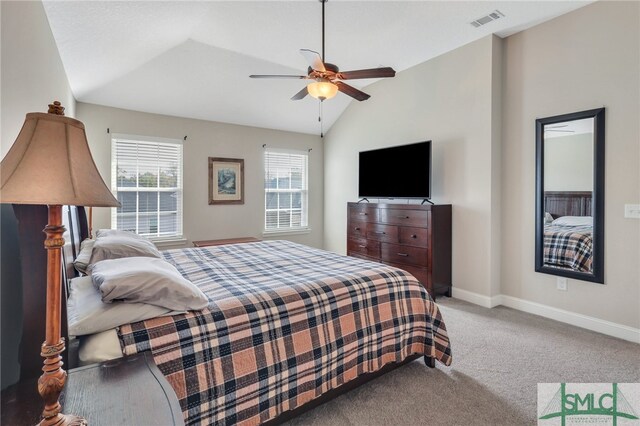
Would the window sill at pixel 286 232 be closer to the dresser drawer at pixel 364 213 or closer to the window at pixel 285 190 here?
the window at pixel 285 190

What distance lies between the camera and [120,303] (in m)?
1.35

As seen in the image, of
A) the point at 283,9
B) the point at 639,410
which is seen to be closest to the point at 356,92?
the point at 283,9

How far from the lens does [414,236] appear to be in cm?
385

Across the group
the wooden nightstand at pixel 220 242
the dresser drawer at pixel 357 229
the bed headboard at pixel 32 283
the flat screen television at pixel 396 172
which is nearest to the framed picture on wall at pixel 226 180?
the wooden nightstand at pixel 220 242

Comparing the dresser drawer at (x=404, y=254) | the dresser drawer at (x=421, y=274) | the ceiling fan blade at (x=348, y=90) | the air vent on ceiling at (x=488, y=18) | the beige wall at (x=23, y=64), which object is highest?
the air vent on ceiling at (x=488, y=18)

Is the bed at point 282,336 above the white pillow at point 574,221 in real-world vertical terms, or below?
below

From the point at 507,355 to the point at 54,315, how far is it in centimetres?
284

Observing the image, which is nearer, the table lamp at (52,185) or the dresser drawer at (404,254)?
the table lamp at (52,185)

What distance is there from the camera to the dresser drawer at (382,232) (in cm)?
412

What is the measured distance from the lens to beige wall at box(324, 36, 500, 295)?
3.54 metres

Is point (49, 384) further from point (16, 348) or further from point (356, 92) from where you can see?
point (356, 92)

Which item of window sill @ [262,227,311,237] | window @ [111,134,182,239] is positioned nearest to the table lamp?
window @ [111,134,182,239]

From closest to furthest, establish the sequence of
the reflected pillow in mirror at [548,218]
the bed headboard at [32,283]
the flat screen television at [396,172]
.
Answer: the bed headboard at [32,283], the reflected pillow in mirror at [548,218], the flat screen television at [396,172]

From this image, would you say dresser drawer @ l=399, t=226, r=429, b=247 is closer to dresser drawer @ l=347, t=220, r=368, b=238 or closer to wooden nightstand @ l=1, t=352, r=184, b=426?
dresser drawer @ l=347, t=220, r=368, b=238
